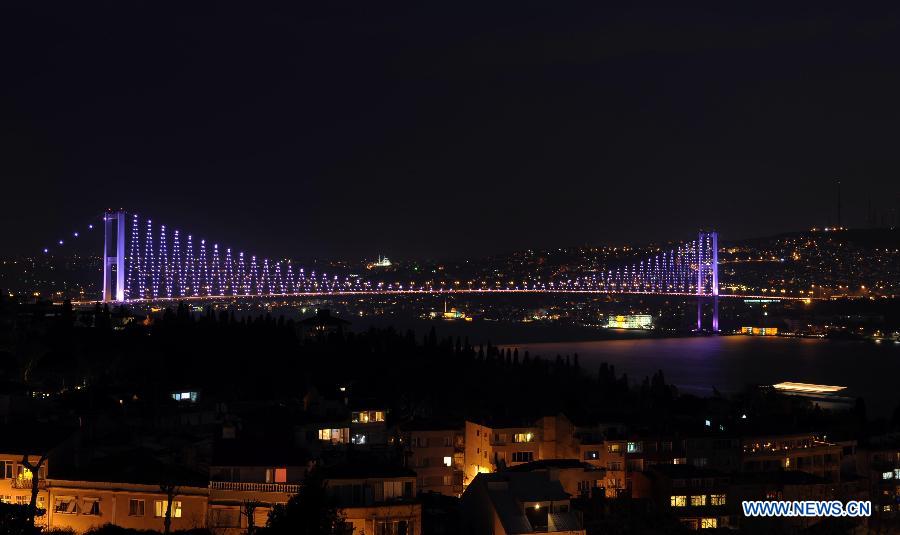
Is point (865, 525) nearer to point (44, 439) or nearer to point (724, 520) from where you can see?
point (724, 520)

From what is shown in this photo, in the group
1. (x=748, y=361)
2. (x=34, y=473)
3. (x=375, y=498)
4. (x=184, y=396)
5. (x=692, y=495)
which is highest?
(x=748, y=361)

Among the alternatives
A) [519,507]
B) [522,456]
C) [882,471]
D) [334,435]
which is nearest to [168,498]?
[519,507]

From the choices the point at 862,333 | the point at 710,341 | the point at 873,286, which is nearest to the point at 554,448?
the point at 710,341

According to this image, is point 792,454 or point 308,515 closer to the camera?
point 308,515

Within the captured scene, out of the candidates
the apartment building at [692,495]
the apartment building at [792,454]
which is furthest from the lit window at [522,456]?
the apartment building at [792,454]

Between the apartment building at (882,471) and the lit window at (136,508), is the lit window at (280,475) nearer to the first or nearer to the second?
the lit window at (136,508)

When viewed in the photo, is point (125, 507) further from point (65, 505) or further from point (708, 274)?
point (708, 274)
